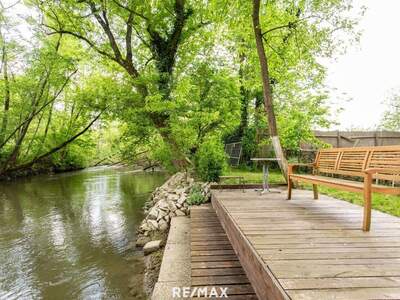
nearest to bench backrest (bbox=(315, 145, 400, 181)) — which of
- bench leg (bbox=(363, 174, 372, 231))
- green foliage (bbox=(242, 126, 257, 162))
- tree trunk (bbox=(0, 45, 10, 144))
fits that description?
bench leg (bbox=(363, 174, 372, 231))

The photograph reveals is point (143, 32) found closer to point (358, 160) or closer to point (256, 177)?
point (256, 177)

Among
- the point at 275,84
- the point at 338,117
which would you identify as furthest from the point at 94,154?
the point at 338,117

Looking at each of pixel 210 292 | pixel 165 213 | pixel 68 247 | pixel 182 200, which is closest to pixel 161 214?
pixel 165 213

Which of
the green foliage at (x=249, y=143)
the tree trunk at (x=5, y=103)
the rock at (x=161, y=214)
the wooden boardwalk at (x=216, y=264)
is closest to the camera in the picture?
the wooden boardwalk at (x=216, y=264)

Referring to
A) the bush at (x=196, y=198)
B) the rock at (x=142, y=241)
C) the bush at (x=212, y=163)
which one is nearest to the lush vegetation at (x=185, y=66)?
the bush at (x=212, y=163)

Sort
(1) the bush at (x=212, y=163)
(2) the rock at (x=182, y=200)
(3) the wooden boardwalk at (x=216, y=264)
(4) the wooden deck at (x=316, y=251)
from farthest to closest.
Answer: (1) the bush at (x=212, y=163) < (2) the rock at (x=182, y=200) < (3) the wooden boardwalk at (x=216, y=264) < (4) the wooden deck at (x=316, y=251)

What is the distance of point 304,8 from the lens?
7.29 metres

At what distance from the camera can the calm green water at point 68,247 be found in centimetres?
413

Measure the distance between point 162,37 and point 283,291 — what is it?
1024cm

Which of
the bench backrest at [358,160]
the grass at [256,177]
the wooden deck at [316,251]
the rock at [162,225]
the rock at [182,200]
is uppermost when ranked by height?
the bench backrest at [358,160]

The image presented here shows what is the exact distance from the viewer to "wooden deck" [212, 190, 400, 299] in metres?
1.73

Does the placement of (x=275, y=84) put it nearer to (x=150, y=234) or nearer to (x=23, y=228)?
(x=150, y=234)

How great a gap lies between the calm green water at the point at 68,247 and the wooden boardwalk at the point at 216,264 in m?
1.31

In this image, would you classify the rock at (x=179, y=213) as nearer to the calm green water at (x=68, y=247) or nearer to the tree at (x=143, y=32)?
the calm green water at (x=68, y=247)
